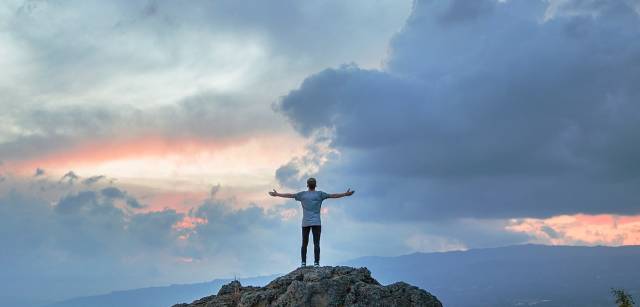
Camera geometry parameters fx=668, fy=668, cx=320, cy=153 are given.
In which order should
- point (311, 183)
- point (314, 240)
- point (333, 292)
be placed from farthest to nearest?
point (314, 240) < point (311, 183) < point (333, 292)

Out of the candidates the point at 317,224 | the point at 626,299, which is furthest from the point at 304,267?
the point at 626,299

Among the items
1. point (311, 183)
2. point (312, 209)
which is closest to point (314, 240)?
point (312, 209)

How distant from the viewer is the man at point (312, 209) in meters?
27.6

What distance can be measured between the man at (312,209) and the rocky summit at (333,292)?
86.6 inches

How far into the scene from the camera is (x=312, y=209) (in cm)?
2769

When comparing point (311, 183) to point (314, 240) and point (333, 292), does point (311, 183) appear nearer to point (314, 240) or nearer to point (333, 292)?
point (314, 240)

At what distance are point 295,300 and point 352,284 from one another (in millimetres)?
2243

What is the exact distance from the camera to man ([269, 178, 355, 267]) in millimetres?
27609

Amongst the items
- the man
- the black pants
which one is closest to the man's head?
the man

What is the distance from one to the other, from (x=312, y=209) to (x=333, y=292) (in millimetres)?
4592

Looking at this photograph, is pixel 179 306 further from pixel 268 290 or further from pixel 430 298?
pixel 430 298

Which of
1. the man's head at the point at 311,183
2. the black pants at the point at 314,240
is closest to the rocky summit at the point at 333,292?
the black pants at the point at 314,240

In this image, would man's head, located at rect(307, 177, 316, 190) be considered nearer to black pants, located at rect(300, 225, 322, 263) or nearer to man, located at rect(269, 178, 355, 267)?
man, located at rect(269, 178, 355, 267)

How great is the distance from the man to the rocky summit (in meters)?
2.20
